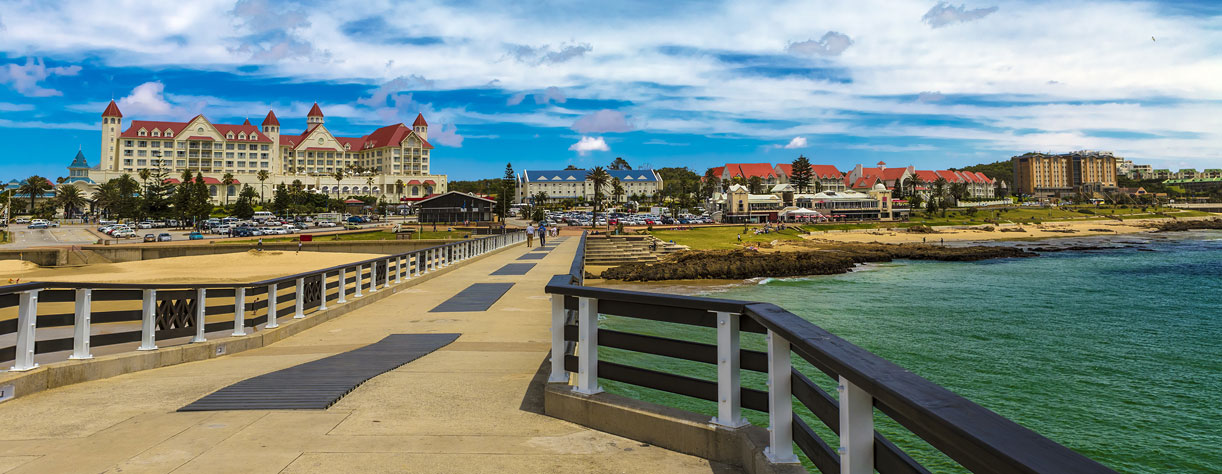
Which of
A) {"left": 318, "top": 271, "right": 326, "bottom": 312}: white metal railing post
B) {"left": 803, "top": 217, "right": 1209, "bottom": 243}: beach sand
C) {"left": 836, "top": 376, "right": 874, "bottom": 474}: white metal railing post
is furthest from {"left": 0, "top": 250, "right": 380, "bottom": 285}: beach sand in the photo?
{"left": 803, "top": 217, "right": 1209, "bottom": 243}: beach sand

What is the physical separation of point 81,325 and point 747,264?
39841 millimetres

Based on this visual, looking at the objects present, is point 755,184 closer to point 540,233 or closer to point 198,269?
point 540,233

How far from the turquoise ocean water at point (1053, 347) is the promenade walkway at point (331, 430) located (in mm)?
6580

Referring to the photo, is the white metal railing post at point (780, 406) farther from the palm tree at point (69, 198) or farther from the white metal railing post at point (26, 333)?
the palm tree at point (69, 198)

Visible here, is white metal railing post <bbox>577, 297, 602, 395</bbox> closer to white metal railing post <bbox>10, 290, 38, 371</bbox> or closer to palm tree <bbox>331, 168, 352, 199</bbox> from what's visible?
white metal railing post <bbox>10, 290, 38, 371</bbox>

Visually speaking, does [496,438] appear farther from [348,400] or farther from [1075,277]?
[1075,277]

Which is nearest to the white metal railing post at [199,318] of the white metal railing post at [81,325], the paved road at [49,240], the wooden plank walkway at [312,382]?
the white metal railing post at [81,325]

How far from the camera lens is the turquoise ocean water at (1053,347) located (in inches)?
469

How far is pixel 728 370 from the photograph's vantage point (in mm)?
3957

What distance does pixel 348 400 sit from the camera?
6004 millimetres

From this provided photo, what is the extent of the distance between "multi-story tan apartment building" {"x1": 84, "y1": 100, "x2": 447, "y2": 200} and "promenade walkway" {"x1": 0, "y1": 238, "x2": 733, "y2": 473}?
→ 138977 mm

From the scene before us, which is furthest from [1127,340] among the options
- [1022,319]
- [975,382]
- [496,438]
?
[496,438]

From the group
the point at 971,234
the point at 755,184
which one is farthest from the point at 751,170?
the point at 971,234

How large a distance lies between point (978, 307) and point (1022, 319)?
3334mm
